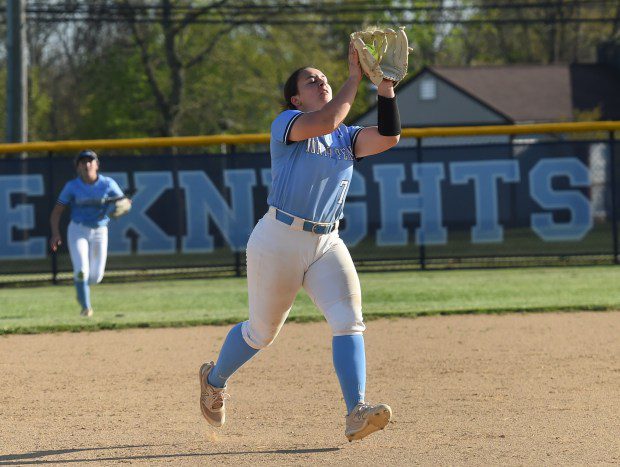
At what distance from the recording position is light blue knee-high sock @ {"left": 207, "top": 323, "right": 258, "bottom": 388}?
5.92 metres

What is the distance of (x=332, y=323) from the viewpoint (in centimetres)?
555

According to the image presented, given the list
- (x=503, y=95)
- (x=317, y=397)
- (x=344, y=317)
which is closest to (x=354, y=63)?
(x=344, y=317)

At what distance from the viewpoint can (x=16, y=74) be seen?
19.4 m

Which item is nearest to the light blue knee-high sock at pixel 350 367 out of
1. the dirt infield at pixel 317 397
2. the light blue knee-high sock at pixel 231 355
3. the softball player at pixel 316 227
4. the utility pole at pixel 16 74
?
the softball player at pixel 316 227

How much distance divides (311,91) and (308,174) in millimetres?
430

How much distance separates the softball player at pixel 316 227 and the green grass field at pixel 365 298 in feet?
18.2

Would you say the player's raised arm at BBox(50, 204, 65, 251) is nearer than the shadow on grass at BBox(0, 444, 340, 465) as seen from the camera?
No

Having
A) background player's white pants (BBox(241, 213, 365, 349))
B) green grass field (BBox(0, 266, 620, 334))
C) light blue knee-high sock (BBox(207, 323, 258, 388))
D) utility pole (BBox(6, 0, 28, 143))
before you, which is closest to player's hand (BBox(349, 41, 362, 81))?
background player's white pants (BBox(241, 213, 365, 349))

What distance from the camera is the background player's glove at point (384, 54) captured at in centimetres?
523

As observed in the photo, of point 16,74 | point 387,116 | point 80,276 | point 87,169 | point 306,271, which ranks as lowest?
point 80,276

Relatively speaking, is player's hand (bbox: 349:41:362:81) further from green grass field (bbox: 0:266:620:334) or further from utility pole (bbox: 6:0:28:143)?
utility pole (bbox: 6:0:28:143)

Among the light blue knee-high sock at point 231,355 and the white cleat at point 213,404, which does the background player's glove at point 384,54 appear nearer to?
the light blue knee-high sock at point 231,355

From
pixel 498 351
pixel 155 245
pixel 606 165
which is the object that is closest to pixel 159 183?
pixel 155 245

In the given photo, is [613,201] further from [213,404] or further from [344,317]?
[344,317]
